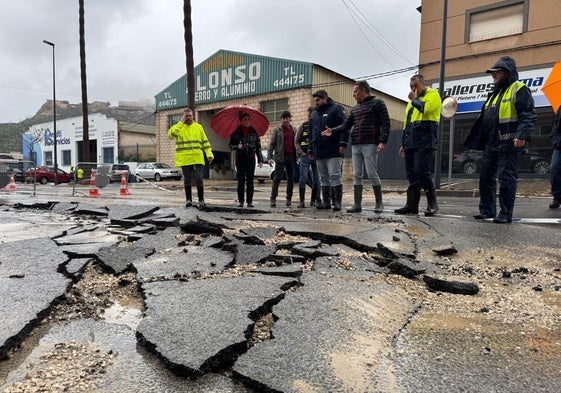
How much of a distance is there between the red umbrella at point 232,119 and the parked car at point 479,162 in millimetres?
12297

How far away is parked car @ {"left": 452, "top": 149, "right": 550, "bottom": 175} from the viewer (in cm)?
1630

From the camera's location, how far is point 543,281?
271 centimetres

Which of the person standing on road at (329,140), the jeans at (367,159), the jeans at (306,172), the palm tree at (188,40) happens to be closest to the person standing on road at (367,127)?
the jeans at (367,159)

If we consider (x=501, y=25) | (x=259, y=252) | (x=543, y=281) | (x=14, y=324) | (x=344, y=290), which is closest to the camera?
(x=14, y=324)

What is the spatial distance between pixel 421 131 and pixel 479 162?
13947 millimetres

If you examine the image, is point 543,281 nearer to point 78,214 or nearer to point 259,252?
point 259,252

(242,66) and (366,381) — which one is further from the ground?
(242,66)

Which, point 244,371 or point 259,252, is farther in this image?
point 259,252

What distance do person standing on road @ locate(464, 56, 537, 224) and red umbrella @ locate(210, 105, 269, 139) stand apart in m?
3.46

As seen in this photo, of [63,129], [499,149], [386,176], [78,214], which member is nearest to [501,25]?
→ [386,176]

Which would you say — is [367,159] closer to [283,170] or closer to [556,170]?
[283,170]

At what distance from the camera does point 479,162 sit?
17.7 meters

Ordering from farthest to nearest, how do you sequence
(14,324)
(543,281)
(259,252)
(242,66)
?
1. (242,66)
2. (259,252)
3. (543,281)
4. (14,324)

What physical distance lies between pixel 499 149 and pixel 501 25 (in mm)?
15103
